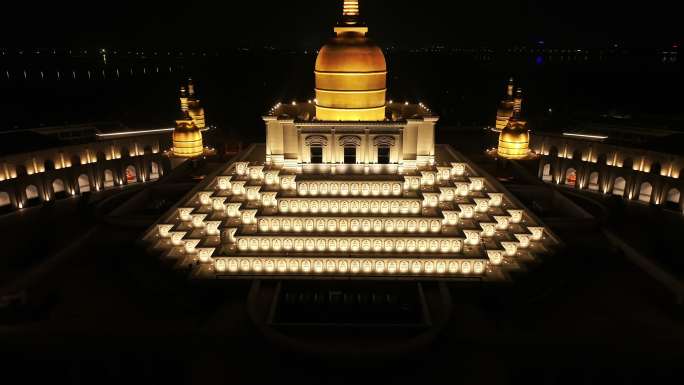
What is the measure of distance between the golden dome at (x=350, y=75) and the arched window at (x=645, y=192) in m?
20.9

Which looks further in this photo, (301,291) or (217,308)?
(301,291)

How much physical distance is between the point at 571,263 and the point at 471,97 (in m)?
60.2

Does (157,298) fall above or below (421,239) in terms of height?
below

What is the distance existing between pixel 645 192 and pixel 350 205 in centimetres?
2389

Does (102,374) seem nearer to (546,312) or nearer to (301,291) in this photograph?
(301,291)

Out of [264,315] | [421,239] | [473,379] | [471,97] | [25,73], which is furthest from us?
[25,73]

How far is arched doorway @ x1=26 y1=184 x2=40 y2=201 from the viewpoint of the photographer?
31.8m

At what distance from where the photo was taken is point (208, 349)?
1611cm

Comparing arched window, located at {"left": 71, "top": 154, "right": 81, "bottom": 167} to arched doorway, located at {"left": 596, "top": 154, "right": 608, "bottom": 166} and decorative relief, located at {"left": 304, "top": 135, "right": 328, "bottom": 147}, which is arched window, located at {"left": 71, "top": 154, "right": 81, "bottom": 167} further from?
arched doorway, located at {"left": 596, "top": 154, "right": 608, "bottom": 166}

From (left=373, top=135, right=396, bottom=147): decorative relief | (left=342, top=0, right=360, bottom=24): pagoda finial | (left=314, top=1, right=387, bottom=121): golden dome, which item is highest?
(left=342, top=0, right=360, bottom=24): pagoda finial

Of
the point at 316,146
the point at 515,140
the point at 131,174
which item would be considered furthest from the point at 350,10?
the point at 131,174

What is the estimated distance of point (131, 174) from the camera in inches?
1506

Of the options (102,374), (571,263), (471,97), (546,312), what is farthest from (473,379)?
(471,97)

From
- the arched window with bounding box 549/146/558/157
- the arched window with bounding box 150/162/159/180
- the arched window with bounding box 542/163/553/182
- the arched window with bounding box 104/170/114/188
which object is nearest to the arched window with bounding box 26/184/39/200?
the arched window with bounding box 104/170/114/188
